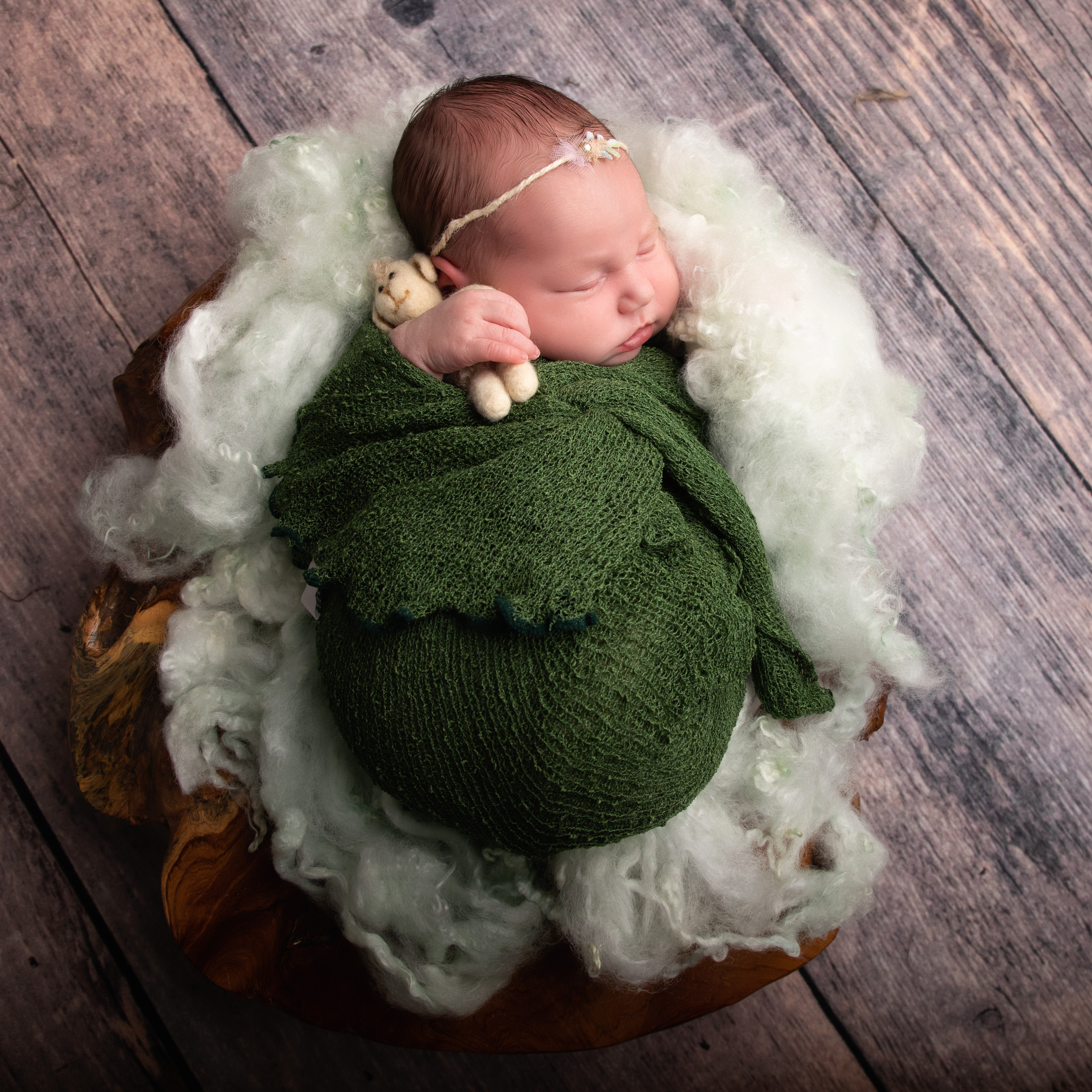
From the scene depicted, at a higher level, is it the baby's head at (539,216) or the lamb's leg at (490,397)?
the baby's head at (539,216)

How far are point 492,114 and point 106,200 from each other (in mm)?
618

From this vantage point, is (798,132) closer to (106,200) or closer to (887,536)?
→ (887,536)

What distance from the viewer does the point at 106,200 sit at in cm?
111

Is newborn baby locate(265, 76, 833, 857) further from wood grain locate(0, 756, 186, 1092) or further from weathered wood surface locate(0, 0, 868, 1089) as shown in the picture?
wood grain locate(0, 756, 186, 1092)

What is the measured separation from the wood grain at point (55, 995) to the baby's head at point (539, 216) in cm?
88

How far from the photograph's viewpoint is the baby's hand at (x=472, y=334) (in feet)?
2.40

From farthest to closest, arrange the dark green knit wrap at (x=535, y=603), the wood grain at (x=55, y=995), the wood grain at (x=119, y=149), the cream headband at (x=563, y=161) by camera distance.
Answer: the wood grain at (x=119, y=149) < the wood grain at (x=55, y=995) < the cream headband at (x=563, y=161) < the dark green knit wrap at (x=535, y=603)

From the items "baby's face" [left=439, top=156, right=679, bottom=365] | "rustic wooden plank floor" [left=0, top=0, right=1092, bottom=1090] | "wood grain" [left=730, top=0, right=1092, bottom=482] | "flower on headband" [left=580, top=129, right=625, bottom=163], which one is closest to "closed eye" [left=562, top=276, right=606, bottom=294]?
"baby's face" [left=439, top=156, right=679, bottom=365]

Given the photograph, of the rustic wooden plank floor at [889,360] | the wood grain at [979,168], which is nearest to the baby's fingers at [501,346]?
the rustic wooden plank floor at [889,360]

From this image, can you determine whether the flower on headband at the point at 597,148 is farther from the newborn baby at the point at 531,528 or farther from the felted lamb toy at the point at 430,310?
the felted lamb toy at the point at 430,310

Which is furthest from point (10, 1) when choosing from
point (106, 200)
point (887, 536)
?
point (887, 536)

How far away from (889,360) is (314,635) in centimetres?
81

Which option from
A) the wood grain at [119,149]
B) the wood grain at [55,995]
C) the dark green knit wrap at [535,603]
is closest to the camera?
the dark green knit wrap at [535,603]

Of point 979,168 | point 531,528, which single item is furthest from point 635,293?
point 979,168
